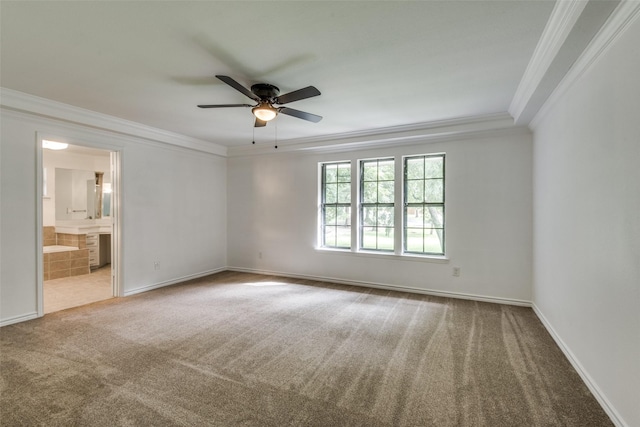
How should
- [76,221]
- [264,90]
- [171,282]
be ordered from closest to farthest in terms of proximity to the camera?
[264,90]
[171,282]
[76,221]

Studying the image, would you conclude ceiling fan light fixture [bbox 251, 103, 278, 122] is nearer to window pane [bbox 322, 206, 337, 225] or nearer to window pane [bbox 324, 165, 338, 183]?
window pane [bbox 324, 165, 338, 183]

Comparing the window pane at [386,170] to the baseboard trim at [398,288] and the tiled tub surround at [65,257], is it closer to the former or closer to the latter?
the baseboard trim at [398,288]

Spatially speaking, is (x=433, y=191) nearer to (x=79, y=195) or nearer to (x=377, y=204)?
(x=377, y=204)

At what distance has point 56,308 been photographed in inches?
151

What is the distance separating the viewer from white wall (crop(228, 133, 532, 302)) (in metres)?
4.01

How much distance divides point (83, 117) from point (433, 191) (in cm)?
494

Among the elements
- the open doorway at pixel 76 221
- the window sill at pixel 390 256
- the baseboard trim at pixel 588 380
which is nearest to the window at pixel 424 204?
the window sill at pixel 390 256

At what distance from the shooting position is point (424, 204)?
4637mm

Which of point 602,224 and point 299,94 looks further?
point 299,94

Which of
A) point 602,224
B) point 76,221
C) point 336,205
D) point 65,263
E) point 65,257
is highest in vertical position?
point 336,205

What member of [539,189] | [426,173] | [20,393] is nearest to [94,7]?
[20,393]

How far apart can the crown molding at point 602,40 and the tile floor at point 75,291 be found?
19.6 ft

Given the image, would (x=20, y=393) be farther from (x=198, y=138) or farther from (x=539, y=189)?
(x=539, y=189)

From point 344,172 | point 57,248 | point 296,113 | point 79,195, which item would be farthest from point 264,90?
point 79,195
